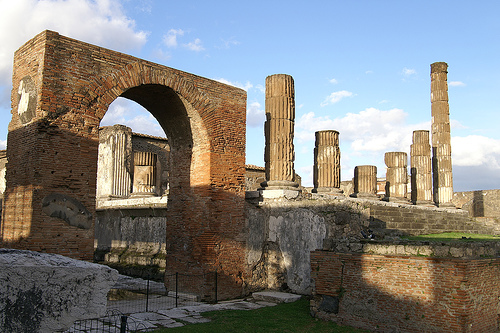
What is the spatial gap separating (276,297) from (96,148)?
175 inches

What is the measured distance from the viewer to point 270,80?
10961 millimetres

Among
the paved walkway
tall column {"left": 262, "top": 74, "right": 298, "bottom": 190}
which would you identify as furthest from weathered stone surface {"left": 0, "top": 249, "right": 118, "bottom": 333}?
tall column {"left": 262, "top": 74, "right": 298, "bottom": 190}

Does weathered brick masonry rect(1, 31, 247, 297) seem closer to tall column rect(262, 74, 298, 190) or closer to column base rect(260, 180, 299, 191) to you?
column base rect(260, 180, 299, 191)

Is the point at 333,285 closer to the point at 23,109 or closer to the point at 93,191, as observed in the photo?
the point at 93,191

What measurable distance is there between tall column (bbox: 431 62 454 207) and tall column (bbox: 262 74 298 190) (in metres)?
10.6

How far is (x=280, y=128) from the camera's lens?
10711 mm

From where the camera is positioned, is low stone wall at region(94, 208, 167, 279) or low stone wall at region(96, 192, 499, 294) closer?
low stone wall at region(96, 192, 499, 294)

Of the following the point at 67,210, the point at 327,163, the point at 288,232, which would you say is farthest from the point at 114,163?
the point at 67,210

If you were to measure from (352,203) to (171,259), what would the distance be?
4.04m

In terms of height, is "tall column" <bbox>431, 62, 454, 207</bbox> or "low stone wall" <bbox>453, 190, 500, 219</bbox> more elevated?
"tall column" <bbox>431, 62, 454, 207</bbox>

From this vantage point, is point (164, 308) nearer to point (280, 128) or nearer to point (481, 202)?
point (280, 128)

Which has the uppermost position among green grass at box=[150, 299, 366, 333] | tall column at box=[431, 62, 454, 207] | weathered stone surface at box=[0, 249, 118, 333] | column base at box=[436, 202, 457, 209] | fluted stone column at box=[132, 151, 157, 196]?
tall column at box=[431, 62, 454, 207]

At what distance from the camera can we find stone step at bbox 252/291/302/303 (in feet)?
28.1

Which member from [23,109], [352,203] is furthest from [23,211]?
[352,203]
